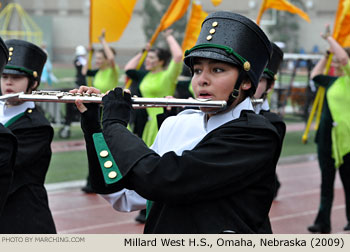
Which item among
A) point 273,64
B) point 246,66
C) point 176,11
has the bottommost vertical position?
point 176,11

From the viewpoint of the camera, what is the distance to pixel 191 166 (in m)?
2.44

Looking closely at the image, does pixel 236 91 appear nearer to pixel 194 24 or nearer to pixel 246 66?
pixel 246 66

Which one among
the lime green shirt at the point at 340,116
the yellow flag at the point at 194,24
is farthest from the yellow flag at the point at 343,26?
the yellow flag at the point at 194,24

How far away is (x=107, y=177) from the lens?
8.10 feet

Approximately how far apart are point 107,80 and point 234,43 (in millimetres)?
6617

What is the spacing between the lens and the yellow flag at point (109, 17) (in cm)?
730

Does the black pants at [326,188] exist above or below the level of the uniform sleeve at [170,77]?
below

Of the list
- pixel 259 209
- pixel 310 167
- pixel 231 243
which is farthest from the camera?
pixel 310 167

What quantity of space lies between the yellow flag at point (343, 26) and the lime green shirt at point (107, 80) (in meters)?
3.18

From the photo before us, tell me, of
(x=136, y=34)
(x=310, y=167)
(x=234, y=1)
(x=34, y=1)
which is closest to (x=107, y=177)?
(x=310, y=167)

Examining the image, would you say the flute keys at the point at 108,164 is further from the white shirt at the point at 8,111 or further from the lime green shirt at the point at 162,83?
the lime green shirt at the point at 162,83

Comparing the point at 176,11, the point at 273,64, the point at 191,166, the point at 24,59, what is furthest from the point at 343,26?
the point at 191,166

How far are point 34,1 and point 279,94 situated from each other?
135 ft

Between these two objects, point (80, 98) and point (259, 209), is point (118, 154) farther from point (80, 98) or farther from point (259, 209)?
point (259, 209)
